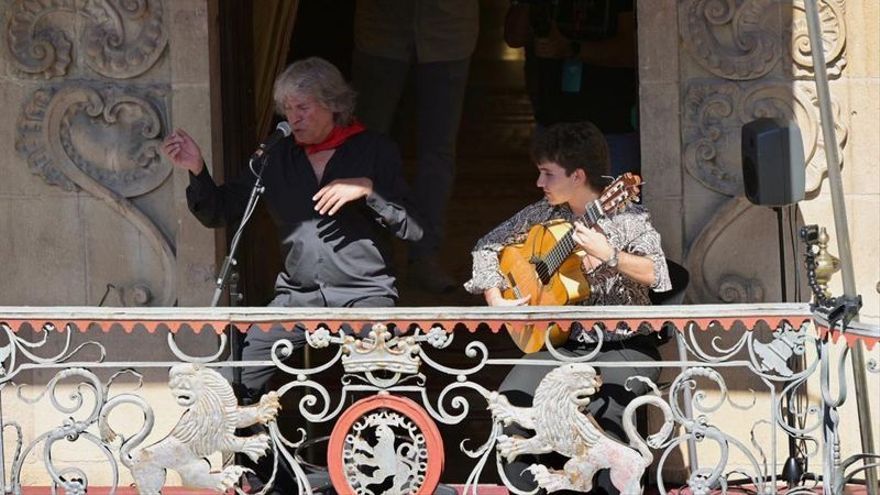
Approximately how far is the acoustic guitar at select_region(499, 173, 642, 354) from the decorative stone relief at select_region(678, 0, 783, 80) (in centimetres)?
109

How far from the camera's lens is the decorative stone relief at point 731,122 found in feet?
32.5

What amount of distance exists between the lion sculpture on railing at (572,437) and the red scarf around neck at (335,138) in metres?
1.48

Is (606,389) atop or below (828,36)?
below

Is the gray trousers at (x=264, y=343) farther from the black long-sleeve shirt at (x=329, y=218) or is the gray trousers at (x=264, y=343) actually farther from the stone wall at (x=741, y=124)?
the stone wall at (x=741, y=124)

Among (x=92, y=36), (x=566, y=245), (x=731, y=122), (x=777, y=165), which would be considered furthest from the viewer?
(x=92, y=36)

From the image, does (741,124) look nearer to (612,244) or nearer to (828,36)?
(828,36)

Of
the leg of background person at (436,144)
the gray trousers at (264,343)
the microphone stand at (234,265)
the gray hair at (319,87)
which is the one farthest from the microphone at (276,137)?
the leg of background person at (436,144)

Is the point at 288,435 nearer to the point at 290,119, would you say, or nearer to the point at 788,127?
the point at 290,119

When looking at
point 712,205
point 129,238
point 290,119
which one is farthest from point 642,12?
point 129,238

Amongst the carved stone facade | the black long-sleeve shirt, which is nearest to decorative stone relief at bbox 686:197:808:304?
the carved stone facade

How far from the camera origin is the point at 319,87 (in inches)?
380

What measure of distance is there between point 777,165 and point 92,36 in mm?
3112

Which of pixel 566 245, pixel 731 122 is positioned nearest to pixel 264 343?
pixel 566 245

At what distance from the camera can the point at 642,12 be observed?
1001cm
